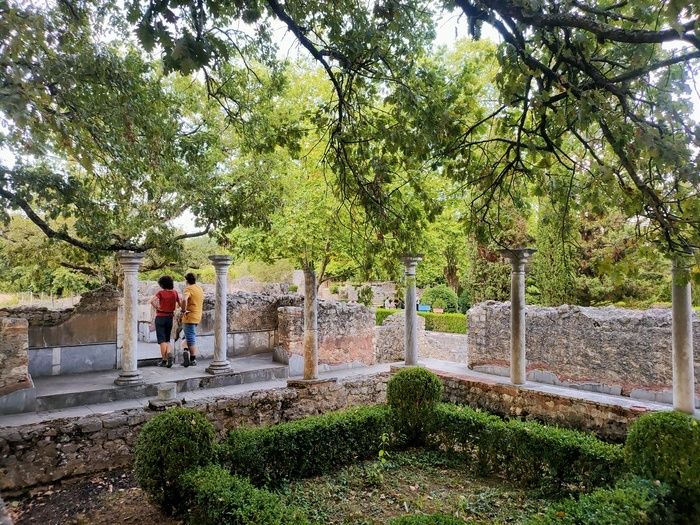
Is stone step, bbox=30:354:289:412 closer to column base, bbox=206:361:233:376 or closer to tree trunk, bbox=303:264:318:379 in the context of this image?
column base, bbox=206:361:233:376

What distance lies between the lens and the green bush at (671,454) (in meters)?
4.49

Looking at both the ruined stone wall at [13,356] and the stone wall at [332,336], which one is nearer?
the ruined stone wall at [13,356]

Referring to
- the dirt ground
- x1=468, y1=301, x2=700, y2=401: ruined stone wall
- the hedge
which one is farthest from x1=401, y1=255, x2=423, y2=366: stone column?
the hedge

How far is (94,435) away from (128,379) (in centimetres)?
236

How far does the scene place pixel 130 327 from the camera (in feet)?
29.4

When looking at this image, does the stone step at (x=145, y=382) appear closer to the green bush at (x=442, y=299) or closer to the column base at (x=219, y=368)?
the column base at (x=219, y=368)

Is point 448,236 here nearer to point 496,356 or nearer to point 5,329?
point 496,356

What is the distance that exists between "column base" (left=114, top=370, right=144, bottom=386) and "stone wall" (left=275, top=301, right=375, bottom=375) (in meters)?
3.49

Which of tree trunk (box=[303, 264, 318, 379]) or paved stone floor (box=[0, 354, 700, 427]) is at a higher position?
tree trunk (box=[303, 264, 318, 379])

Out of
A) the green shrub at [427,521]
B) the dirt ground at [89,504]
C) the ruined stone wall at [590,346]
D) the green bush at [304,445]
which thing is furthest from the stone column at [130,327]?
the ruined stone wall at [590,346]

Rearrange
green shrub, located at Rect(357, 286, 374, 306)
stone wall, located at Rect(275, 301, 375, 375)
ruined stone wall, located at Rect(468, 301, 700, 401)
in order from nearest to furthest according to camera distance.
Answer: green shrub, located at Rect(357, 286, 374, 306) < ruined stone wall, located at Rect(468, 301, 700, 401) < stone wall, located at Rect(275, 301, 375, 375)

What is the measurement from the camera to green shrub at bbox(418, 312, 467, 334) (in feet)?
63.8

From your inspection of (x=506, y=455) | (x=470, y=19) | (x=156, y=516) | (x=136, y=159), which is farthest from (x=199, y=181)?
(x=506, y=455)

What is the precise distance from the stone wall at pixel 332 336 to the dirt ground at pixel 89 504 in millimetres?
5232
